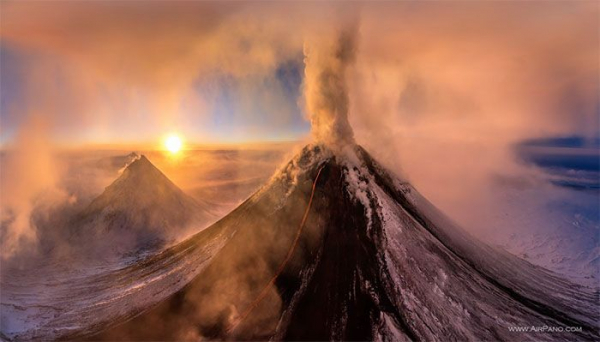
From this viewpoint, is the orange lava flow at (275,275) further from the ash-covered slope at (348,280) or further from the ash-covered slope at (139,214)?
the ash-covered slope at (139,214)

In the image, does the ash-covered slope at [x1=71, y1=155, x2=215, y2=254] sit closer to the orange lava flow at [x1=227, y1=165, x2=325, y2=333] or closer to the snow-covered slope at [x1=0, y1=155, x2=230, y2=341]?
the snow-covered slope at [x1=0, y1=155, x2=230, y2=341]

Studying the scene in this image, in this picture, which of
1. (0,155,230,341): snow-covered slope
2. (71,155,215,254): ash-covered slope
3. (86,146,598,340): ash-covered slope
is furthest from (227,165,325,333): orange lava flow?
(71,155,215,254): ash-covered slope

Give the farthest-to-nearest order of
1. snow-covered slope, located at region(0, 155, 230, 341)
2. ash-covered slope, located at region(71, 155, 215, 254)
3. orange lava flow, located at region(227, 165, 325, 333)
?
ash-covered slope, located at region(71, 155, 215, 254)
snow-covered slope, located at region(0, 155, 230, 341)
orange lava flow, located at region(227, 165, 325, 333)

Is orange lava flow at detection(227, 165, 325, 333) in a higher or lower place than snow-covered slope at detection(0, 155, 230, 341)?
higher

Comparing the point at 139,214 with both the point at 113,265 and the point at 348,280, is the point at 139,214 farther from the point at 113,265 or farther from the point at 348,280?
the point at 348,280

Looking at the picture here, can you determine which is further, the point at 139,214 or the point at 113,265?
the point at 139,214

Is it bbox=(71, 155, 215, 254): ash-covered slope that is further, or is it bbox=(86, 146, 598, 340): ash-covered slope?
bbox=(71, 155, 215, 254): ash-covered slope

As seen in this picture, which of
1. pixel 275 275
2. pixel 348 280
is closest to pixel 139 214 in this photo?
pixel 275 275
